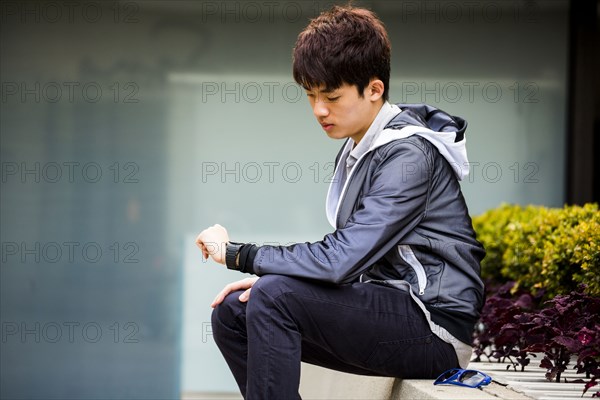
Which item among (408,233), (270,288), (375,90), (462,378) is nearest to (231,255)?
(270,288)

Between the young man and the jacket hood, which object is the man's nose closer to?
the young man

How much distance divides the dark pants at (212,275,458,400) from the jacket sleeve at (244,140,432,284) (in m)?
0.06

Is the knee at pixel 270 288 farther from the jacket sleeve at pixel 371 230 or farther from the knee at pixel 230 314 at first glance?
the knee at pixel 230 314

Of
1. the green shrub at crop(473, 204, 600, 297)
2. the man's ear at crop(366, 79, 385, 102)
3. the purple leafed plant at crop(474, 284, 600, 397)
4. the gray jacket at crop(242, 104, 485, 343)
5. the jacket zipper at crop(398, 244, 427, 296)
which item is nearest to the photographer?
the gray jacket at crop(242, 104, 485, 343)

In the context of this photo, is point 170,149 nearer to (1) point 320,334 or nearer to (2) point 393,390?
(2) point 393,390

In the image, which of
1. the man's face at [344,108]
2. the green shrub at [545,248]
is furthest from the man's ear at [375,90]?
the green shrub at [545,248]

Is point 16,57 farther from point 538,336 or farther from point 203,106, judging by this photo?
point 538,336

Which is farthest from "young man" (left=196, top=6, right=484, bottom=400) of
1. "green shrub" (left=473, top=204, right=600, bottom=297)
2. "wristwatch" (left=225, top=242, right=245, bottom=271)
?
"green shrub" (left=473, top=204, right=600, bottom=297)

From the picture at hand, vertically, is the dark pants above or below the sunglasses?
above

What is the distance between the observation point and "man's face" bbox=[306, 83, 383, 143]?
2.77m

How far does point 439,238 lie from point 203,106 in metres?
3.68

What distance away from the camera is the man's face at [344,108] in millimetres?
2770

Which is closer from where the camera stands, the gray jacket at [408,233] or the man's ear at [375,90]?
the gray jacket at [408,233]

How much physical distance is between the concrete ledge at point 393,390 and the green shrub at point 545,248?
993 mm
